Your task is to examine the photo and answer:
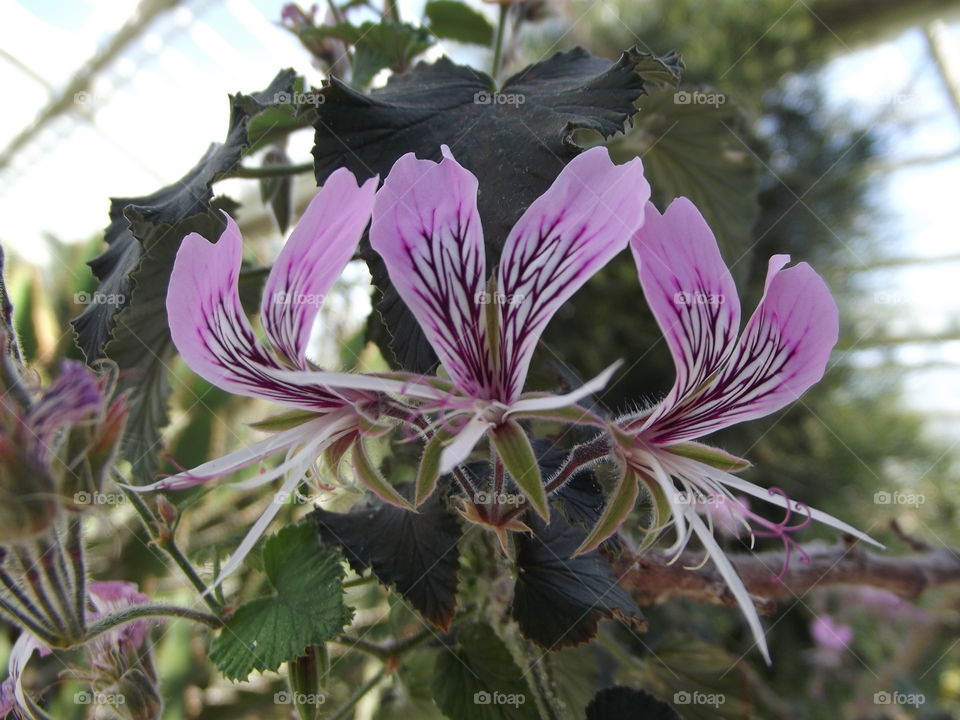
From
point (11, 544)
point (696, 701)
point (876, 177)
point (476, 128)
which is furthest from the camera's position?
point (876, 177)

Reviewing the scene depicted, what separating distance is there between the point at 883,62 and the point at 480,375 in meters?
2.96

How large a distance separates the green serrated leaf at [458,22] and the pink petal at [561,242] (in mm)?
507

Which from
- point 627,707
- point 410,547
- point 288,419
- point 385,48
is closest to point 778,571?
point 627,707

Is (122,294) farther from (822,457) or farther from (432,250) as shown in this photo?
(822,457)

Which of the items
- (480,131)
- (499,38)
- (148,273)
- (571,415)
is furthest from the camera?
(499,38)

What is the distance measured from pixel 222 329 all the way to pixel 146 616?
138 millimetres

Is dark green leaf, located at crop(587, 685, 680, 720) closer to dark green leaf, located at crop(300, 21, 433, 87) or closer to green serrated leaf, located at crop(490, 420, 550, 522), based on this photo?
green serrated leaf, located at crop(490, 420, 550, 522)

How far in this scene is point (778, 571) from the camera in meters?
0.56

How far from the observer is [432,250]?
27 cm

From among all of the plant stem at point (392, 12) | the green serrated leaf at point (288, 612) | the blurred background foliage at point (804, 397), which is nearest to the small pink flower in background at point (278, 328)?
the green serrated leaf at point (288, 612)

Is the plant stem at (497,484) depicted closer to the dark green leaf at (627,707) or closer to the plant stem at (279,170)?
the dark green leaf at (627,707)

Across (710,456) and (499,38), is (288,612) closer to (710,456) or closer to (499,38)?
(710,456)

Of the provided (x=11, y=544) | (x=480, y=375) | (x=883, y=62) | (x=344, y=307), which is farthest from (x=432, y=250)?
(x=883, y=62)

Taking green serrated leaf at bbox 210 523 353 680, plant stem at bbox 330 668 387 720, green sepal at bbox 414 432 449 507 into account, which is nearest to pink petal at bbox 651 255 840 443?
green sepal at bbox 414 432 449 507
